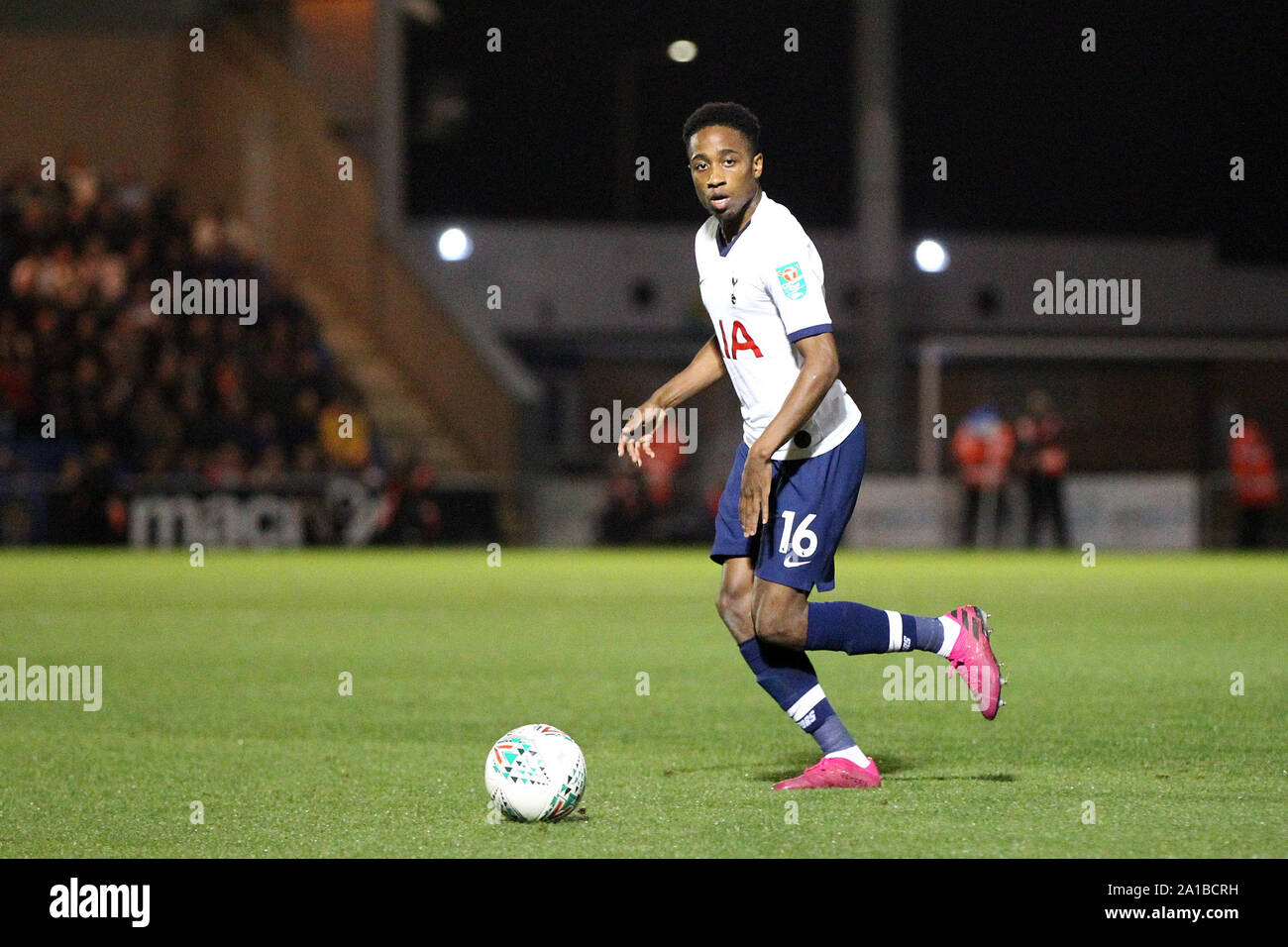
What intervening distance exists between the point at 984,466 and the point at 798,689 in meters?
19.1

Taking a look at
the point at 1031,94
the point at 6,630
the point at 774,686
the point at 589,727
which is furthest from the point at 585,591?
the point at 1031,94

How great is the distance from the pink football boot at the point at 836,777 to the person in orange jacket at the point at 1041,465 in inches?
717

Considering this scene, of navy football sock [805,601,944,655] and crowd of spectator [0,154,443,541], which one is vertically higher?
crowd of spectator [0,154,443,541]

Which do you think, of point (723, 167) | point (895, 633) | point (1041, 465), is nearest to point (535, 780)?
point (895, 633)

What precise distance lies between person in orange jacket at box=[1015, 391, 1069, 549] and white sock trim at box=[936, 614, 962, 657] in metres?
18.0

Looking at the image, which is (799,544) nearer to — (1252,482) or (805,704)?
(805,704)

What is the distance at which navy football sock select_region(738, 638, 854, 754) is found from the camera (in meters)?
6.08

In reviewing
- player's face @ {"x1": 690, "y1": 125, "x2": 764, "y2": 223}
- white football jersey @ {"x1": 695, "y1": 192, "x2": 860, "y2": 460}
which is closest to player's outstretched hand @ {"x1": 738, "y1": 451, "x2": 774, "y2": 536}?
white football jersey @ {"x1": 695, "y1": 192, "x2": 860, "y2": 460}

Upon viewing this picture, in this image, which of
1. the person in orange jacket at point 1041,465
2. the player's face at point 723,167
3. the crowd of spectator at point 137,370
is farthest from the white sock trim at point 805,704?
the crowd of spectator at point 137,370

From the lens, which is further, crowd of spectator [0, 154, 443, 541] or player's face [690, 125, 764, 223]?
crowd of spectator [0, 154, 443, 541]

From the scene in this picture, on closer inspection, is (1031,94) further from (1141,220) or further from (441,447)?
(441,447)

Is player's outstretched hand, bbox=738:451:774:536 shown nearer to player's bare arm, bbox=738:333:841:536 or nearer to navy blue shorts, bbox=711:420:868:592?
player's bare arm, bbox=738:333:841:536

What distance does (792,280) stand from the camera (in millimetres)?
5742

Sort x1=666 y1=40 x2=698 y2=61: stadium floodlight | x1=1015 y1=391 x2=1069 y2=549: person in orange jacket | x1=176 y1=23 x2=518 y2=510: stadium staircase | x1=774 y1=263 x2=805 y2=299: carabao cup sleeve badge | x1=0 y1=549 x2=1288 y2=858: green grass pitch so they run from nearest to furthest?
1. x1=0 y1=549 x2=1288 y2=858: green grass pitch
2. x1=774 y1=263 x2=805 y2=299: carabao cup sleeve badge
3. x1=1015 y1=391 x2=1069 y2=549: person in orange jacket
4. x1=176 y1=23 x2=518 y2=510: stadium staircase
5. x1=666 y1=40 x2=698 y2=61: stadium floodlight
